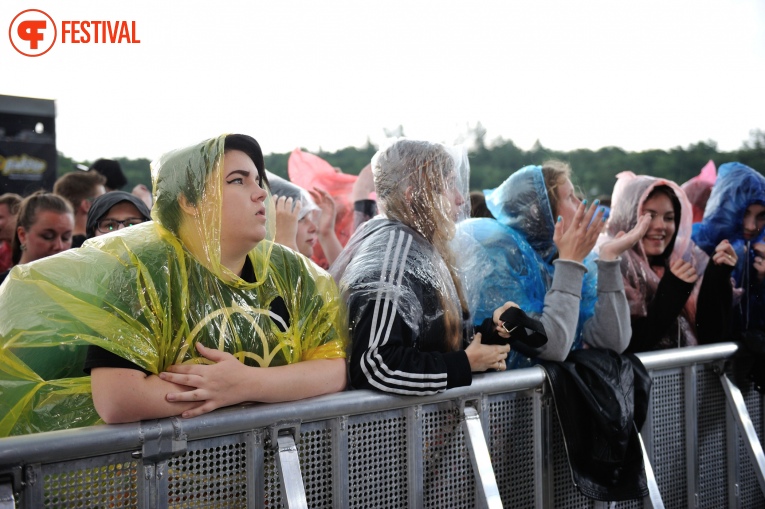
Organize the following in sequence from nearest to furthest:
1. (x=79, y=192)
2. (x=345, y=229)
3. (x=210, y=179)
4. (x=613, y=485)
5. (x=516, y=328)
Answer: (x=210, y=179), (x=516, y=328), (x=613, y=485), (x=79, y=192), (x=345, y=229)

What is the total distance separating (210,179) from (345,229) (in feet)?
9.20

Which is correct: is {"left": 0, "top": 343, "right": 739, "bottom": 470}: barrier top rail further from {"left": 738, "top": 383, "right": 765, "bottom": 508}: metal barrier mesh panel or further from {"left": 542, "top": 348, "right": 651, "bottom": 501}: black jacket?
{"left": 738, "top": 383, "right": 765, "bottom": 508}: metal barrier mesh panel

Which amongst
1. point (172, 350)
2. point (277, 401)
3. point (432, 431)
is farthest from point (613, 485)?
point (172, 350)

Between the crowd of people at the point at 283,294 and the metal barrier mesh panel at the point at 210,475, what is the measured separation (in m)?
0.10

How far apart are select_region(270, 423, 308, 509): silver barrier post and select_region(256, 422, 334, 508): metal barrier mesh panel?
1.6 inches

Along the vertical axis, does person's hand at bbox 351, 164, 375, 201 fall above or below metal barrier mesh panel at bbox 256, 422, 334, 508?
above

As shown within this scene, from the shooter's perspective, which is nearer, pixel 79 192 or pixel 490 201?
pixel 490 201

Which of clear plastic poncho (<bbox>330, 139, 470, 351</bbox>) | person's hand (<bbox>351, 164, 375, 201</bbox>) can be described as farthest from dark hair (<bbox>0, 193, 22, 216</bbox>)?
clear plastic poncho (<bbox>330, 139, 470, 351</bbox>)

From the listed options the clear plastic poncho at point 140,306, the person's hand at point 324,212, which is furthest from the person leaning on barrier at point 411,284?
the person's hand at point 324,212

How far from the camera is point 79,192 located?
3381 millimetres

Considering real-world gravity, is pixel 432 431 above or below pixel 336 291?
below

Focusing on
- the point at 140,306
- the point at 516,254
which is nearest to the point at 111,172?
the point at 516,254

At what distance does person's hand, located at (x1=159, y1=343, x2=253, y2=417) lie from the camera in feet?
5.15

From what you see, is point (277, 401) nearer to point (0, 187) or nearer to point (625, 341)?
point (625, 341)
